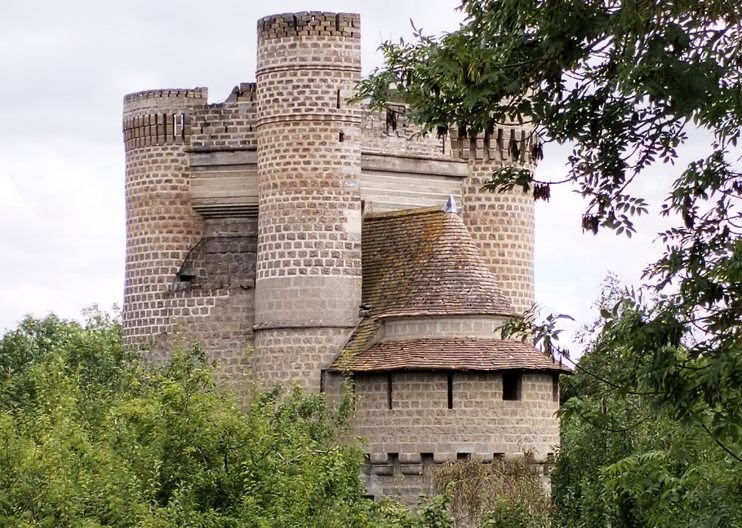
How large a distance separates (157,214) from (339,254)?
496cm

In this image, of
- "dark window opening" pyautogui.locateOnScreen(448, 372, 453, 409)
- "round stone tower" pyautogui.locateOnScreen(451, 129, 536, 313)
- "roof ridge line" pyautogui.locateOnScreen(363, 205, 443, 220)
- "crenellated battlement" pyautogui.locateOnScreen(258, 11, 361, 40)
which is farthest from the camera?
"round stone tower" pyautogui.locateOnScreen(451, 129, 536, 313)

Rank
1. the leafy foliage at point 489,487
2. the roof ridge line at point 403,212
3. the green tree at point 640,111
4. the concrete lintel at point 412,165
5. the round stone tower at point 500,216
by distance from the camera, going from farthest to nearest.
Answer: the round stone tower at point 500,216 → the concrete lintel at point 412,165 → the roof ridge line at point 403,212 → the leafy foliage at point 489,487 → the green tree at point 640,111

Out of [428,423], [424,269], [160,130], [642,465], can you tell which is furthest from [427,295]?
[642,465]

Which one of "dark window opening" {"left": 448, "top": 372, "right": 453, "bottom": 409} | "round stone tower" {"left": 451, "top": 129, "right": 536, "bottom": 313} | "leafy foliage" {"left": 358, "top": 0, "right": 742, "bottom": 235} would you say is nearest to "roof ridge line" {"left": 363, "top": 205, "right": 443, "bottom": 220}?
"round stone tower" {"left": 451, "top": 129, "right": 536, "bottom": 313}

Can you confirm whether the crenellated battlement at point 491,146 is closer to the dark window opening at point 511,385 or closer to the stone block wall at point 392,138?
the stone block wall at point 392,138

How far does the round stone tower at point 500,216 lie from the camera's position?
1772 inches

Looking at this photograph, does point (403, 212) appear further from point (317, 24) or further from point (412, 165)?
point (317, 24)

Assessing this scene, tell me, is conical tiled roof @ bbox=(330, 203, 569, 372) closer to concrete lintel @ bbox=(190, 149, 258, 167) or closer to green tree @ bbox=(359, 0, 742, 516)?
concrete lintel @ bbox=(190, 149, 258, 167)

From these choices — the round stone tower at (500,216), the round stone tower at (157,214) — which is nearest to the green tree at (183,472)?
the round stone tower at (157,214)

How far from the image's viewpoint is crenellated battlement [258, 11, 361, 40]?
41.8 m

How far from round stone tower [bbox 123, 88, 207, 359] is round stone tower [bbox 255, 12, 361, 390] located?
2749mm

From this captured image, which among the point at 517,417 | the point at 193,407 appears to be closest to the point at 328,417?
the point at 517,417

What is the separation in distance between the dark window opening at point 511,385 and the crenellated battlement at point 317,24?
7.75 meters

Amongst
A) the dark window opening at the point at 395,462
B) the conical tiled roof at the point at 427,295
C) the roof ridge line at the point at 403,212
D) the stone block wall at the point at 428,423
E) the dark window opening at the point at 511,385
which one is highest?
the roof ridge line at the point at 403,212
